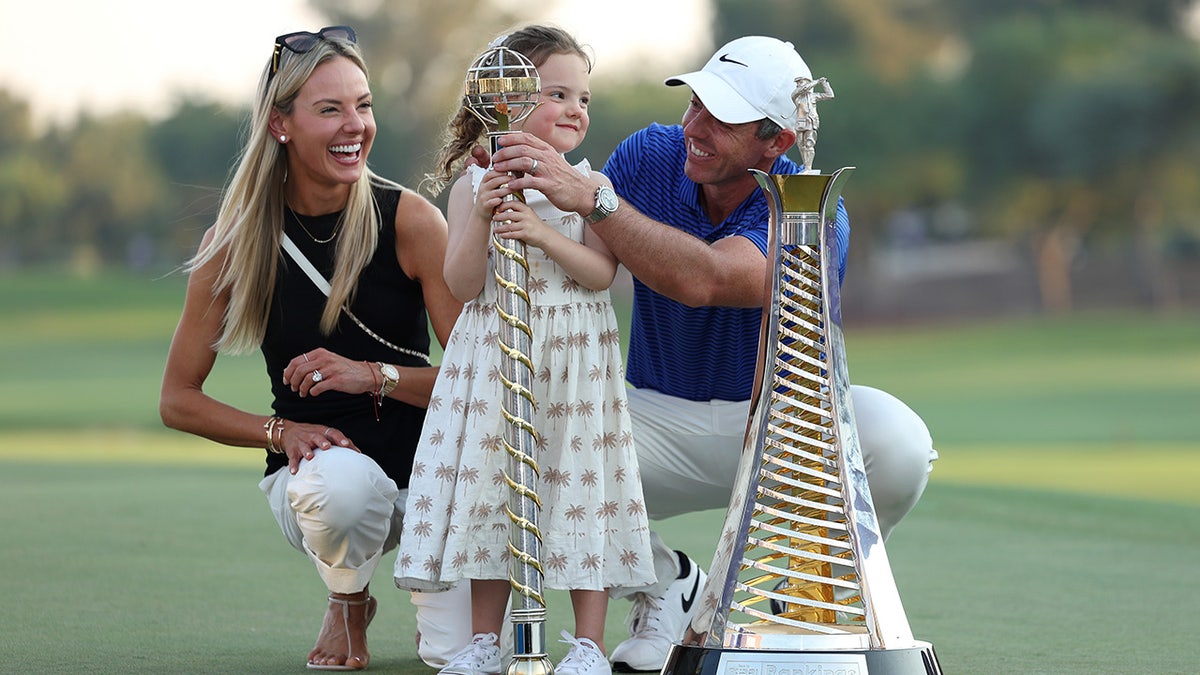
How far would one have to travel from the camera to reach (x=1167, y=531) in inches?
239

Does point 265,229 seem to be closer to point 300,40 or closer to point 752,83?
point 300,40

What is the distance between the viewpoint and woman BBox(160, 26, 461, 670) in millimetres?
3877

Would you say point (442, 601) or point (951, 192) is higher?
point (951, 192)

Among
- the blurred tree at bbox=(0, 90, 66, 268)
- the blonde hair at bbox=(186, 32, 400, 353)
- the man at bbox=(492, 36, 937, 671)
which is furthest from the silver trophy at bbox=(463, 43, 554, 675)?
the blurred tree at bbox=(0, 90, 66, 268)

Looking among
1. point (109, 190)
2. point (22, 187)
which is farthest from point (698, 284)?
point (109, 190)

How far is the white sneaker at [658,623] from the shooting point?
3719 millimetres

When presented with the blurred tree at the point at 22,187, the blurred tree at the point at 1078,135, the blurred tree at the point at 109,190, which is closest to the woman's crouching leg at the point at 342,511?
the blurred tree at the point at 1078,135

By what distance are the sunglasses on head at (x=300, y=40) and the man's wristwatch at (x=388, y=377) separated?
77 cm

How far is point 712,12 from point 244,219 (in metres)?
40.9

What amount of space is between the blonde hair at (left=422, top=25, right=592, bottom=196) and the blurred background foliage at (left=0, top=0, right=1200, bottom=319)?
31.2 m

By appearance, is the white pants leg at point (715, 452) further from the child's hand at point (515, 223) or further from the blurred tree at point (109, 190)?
the blurred tree at point (109, 190)

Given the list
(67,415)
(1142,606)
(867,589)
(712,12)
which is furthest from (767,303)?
(712,12)

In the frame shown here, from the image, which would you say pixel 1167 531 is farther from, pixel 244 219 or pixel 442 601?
pixel 244 219

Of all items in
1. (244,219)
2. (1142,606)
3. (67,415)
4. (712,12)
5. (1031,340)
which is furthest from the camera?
(712,12)
